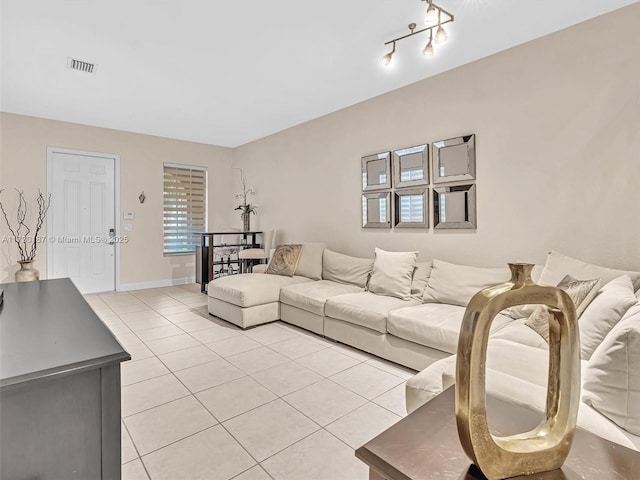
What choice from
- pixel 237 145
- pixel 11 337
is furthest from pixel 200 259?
pixel 11 337

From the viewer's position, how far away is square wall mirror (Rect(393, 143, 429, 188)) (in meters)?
3.62

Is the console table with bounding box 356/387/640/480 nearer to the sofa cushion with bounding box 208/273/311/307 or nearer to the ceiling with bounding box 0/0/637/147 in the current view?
the ceiling with bounding box 0/0/637/147

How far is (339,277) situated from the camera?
165 inches

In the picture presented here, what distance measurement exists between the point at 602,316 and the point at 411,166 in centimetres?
241

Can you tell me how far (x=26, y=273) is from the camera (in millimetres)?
4559

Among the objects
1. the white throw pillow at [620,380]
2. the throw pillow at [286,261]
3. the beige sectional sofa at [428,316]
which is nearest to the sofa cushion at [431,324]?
the beige sectional sofa at [428,316]

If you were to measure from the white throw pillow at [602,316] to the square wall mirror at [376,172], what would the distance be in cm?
246

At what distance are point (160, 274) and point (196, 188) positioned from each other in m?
1.72

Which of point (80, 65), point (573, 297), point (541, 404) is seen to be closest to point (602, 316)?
point (573, 297)

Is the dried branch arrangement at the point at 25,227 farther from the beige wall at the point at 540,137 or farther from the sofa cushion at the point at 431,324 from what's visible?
the sofa cushion at the point at 431,324

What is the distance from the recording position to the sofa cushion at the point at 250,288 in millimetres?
3805

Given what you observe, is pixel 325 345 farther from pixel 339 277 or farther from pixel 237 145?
pixel 237 145

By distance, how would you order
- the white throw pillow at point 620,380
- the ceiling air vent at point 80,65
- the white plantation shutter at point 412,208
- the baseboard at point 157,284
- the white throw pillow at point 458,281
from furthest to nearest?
the baseboard at point 157,284, the white plantation shutter at point 412,208, the ceiling air vent at point 80,65, the white throw pillow at point 458,281, the white throw pillow at point 620,380

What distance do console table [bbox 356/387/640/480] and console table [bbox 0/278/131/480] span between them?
2.25ft
